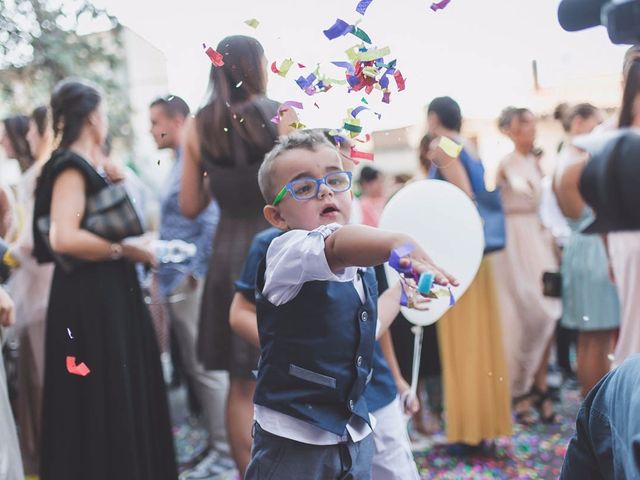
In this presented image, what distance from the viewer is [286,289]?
1.39m

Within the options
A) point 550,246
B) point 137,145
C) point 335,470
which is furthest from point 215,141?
point 137,145

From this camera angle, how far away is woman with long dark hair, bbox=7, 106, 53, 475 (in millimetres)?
3141

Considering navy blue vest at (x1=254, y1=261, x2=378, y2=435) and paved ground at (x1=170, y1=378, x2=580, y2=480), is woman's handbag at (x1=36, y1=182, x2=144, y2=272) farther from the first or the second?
paved ground at (x1=170, y1=378, x2=580, y2=480)

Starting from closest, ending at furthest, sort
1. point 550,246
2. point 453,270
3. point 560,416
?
1. point 453,270
2. point 560,416
3. point 550,246

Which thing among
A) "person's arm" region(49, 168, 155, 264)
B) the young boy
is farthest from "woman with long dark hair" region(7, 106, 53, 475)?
the young boy

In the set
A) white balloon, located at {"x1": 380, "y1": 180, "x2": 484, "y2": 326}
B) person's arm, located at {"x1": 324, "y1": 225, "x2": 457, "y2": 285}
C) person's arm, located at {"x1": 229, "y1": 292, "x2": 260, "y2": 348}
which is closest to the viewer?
person's arm, located at {"x1": 324, "y1": 225, "x2": 457, "y2": 285}

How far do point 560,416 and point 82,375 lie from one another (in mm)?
2616

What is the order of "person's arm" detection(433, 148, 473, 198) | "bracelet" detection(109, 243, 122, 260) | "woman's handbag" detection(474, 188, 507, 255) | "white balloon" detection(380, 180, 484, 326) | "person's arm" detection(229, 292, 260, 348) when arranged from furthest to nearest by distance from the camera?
"woman's handbag" detection(474, 188, 507, 255), "person's arm" detection(433, 148, 473, 198), "bracelet" detection(109, 243, 122, 260), "white balloon" detection(380, 180, 484, 326), "person's arm" detection(229, 292, 260, 348)

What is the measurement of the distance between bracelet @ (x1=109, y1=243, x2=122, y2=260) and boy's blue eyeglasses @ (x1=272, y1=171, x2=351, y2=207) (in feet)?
3.64

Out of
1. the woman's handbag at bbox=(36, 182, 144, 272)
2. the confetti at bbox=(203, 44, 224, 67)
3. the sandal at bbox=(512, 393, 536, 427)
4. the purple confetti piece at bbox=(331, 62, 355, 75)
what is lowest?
the sandal at bbox=(512, 393, 536, 427)

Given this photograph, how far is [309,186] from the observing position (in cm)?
150

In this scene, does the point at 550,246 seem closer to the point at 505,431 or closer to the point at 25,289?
the point at 505,431

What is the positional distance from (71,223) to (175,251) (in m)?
0.96

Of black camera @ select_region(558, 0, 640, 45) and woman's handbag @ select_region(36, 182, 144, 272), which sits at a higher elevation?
black camera @ select_region(558, 0, 640, 45)
